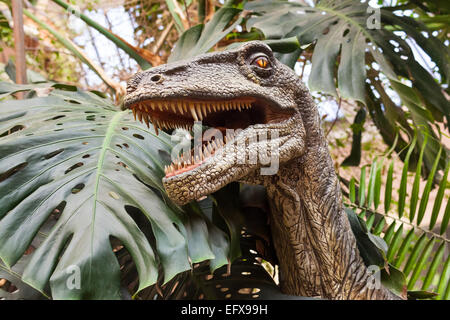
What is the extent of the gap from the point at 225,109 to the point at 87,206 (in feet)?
1.45

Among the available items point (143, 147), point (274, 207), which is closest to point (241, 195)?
point (274, 207)

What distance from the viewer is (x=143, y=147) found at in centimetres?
123

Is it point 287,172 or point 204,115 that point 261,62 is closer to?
point 204,115

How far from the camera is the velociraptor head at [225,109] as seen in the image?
966 millimetres

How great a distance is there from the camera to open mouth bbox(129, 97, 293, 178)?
988 millimetres

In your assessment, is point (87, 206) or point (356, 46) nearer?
point (87, 206)

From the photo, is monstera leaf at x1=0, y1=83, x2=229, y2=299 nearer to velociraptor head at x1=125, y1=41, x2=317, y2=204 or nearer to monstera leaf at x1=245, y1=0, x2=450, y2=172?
velociraptor head at x1=125, y1=41, x2=317, y2=204

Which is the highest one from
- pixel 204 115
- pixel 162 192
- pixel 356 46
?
pixel 356 46

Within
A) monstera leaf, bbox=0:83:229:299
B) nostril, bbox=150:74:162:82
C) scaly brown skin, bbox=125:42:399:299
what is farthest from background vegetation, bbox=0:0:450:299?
nostril, bbox=150:74:162:82

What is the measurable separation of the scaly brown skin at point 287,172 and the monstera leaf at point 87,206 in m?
0.13

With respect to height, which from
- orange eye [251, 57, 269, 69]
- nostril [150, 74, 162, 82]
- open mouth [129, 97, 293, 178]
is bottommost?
open mouth [129, 97, 293, 178]

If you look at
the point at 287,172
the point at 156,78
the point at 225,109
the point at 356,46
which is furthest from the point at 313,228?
the point at 356,46

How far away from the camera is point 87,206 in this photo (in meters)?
0.91

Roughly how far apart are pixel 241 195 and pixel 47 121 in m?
0.68
